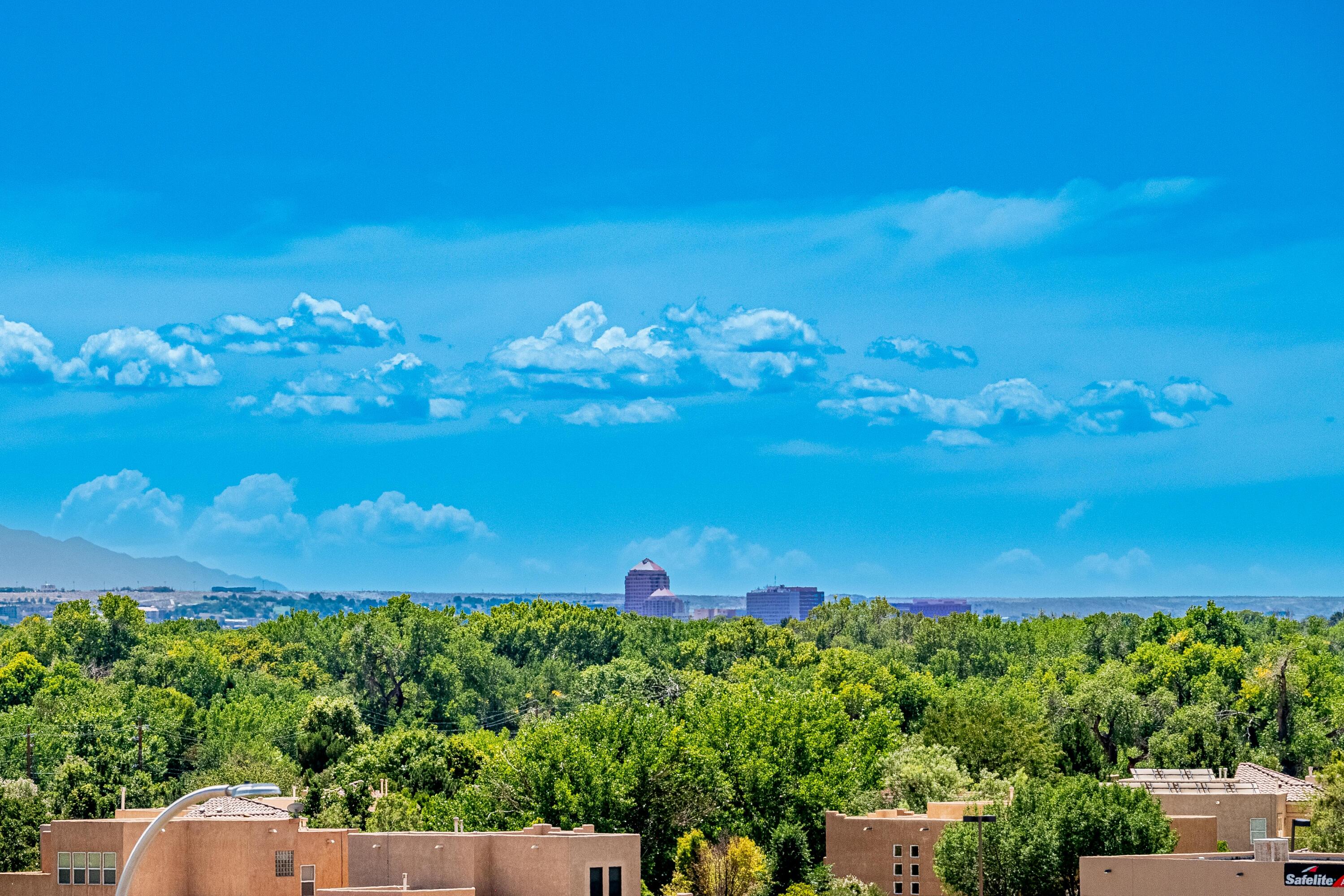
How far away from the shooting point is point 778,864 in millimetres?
87812

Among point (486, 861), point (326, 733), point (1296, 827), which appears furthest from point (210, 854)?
point (326, 733)

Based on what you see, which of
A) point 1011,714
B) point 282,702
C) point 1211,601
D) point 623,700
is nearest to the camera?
point 1011,714

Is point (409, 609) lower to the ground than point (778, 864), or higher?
higher

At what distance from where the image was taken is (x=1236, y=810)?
8162 centimetres

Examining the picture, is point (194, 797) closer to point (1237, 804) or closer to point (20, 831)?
point (20, 831)

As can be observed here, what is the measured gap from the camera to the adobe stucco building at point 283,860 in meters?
59.3

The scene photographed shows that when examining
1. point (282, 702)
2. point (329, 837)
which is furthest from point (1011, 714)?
point (329, 837)

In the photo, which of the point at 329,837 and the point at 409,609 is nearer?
the point at 329,837

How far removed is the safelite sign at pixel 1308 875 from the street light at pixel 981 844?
11.5 metres

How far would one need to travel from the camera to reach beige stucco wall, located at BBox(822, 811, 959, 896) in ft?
247

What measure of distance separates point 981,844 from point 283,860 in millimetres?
24920

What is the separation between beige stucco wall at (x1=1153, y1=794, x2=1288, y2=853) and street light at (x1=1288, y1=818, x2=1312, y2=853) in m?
0.84

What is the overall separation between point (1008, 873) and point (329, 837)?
26.0 meters

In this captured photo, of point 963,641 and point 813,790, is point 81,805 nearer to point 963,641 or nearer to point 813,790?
point 813,790
